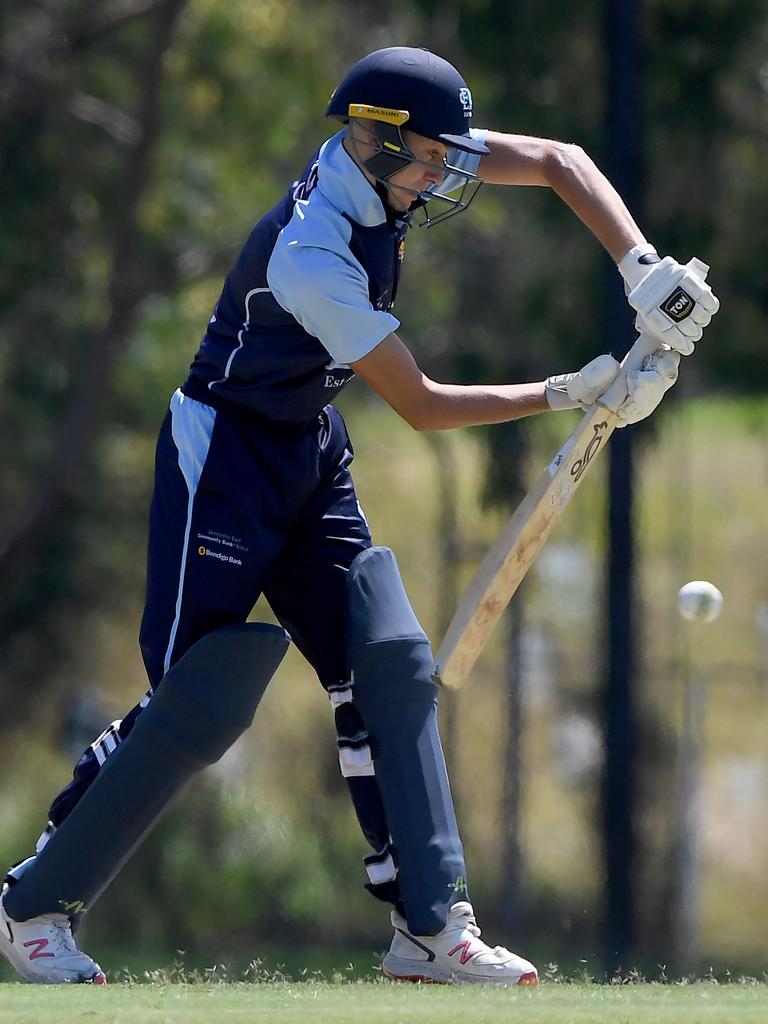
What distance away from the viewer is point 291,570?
333cm

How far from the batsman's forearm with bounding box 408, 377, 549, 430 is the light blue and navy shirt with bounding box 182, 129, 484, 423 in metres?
0.15

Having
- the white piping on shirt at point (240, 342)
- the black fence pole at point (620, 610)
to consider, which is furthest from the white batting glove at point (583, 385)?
the black fence pole at point (620, 610)

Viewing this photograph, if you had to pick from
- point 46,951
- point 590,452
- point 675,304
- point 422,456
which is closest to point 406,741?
point 590,452

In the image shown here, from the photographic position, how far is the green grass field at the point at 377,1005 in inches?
98.3

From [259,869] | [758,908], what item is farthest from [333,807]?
[758,908]

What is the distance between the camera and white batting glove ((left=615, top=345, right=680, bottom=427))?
10.0 feet

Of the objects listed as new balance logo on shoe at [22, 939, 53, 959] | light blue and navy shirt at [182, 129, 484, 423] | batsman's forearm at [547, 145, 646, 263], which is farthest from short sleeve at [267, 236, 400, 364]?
new balance logo on shoe at [22, 939, 53, 959]

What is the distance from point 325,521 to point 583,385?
1.87 feet

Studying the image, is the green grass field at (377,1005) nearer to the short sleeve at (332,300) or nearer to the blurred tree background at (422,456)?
the short sleeve at (332,300)

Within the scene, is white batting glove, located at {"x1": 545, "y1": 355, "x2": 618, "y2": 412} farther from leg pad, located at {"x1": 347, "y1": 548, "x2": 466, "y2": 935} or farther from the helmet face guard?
leg pad, located at {"x1": 347, "y1": 548, "x2": 466, "y2": 935}

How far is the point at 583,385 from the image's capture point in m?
3.05

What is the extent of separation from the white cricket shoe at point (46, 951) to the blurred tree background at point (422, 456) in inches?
78.7

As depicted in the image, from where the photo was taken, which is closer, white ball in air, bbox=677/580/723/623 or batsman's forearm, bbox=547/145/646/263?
batsman's forearm, bbox=547/145/646/263

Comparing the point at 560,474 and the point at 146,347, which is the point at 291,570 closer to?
the point at 560,474
